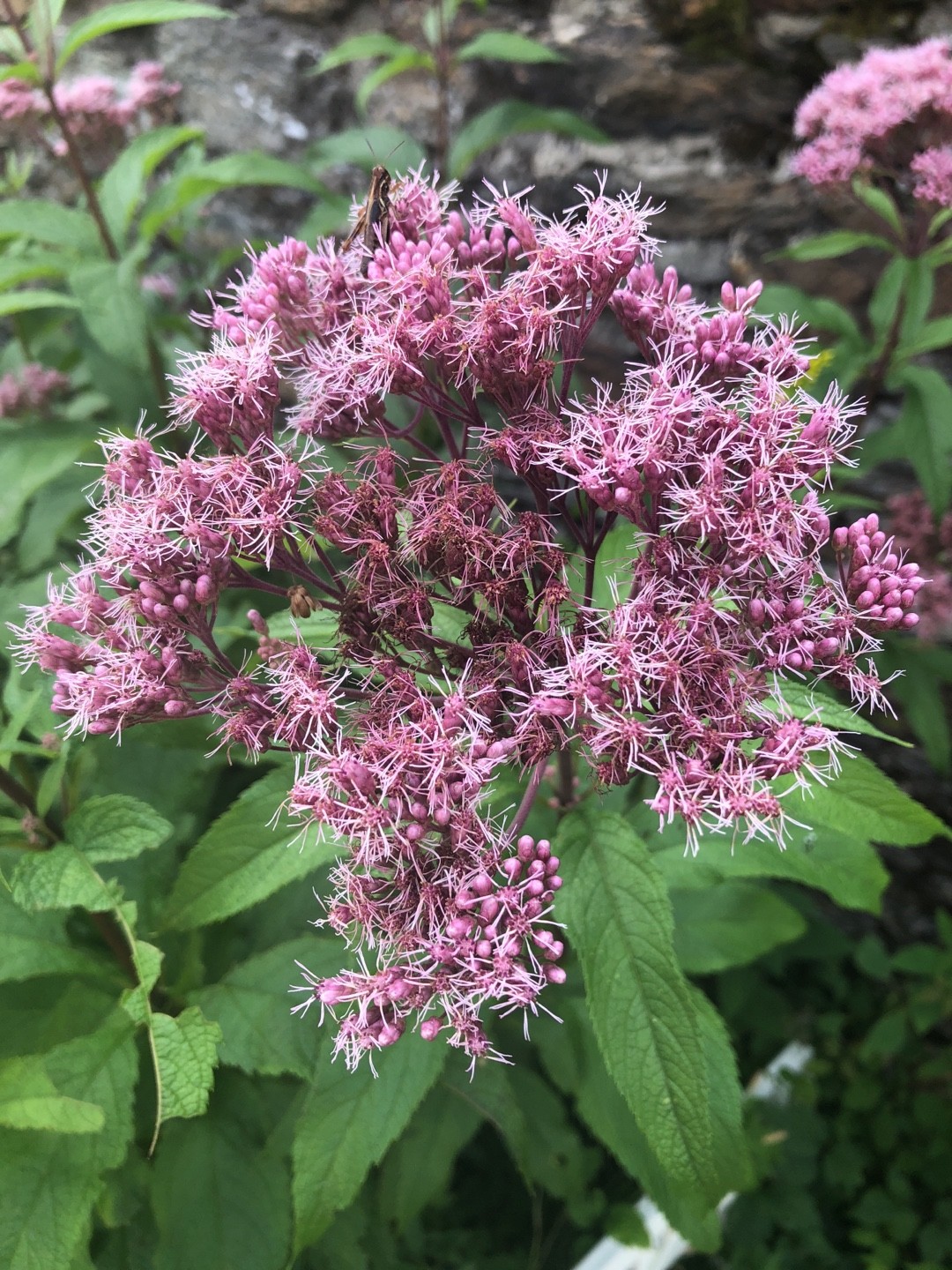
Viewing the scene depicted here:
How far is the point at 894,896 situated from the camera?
7.94 feet

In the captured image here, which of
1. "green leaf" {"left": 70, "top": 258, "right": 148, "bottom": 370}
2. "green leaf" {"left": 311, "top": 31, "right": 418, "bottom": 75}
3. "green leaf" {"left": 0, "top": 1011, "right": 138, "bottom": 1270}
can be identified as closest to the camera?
"green leaf" {"left": 0, "top": 1011, "right": 138, "bottom": 1270}

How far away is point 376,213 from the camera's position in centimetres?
121

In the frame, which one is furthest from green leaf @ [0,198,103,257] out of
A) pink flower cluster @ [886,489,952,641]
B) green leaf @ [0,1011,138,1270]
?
pink flower cluster @ [886,489,952,641]

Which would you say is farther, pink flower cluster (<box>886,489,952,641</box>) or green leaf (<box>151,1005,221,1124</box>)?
pink flower cluster (<box>886,489,952,641</box>)

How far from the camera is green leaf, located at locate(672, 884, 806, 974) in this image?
1483mm

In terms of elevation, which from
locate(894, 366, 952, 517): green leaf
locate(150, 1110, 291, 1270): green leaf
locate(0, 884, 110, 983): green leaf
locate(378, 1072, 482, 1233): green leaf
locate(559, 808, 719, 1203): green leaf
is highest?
locate(894, 366, 952, 517): green leaf

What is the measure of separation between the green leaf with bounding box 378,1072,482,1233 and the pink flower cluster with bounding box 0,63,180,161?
1.89 metres

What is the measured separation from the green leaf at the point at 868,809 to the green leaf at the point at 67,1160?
2.70 ft

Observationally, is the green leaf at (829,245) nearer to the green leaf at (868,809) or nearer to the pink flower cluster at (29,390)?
the green leaf at (868,809)

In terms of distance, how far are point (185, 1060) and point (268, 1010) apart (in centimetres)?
22

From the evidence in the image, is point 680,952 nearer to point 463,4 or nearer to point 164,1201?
point 164,1201

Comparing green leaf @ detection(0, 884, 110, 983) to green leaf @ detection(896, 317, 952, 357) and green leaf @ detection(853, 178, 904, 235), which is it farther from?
green leaf @ detection(853, 178, 904, 235)

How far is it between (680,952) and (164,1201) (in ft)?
2.63

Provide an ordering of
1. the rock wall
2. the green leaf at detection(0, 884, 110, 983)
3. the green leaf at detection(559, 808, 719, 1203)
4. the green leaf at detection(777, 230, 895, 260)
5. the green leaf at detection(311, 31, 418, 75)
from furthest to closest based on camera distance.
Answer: the rock wall
the green leaf at detection(311, 31, 418, 75)
the green leaf at detection(777, 230, 895, 260)
the green leaf at detection(0, 884, 110, 983)
the green leaf at detection(559, 808, 719, 1203)
